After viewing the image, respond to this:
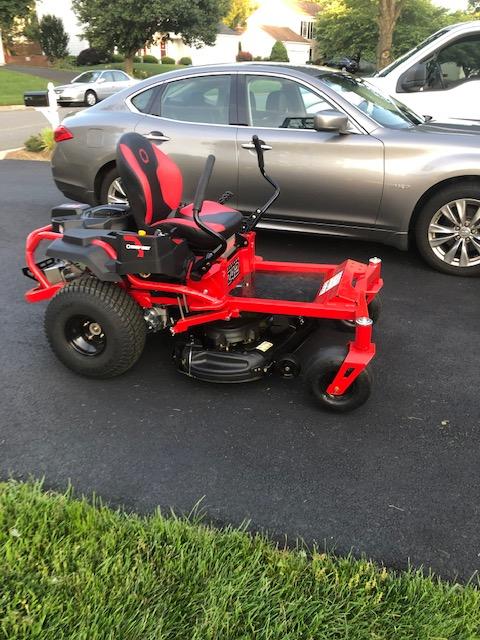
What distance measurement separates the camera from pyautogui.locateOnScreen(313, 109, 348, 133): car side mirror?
4.39 m

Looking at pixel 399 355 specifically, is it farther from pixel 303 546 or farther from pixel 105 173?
pixel 105 173

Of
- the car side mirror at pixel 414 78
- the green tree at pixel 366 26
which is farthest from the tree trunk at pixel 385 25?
the green tree at pixel 366 26

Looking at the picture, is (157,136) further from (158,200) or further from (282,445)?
(282,445)

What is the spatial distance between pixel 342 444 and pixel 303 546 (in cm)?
70

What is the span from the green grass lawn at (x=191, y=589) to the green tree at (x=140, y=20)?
39713 millimetres

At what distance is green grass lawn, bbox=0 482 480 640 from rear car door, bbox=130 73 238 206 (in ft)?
11.6

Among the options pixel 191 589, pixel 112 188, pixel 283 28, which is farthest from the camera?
pixel 283 28

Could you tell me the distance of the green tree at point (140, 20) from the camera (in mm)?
35688

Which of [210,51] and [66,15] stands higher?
[66,15]

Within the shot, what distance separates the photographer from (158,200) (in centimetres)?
328

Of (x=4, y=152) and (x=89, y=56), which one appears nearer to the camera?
(x=4, y=152)

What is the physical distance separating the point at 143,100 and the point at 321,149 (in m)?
1.88

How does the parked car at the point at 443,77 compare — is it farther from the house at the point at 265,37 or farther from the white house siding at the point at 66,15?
the house at the point at 265,37

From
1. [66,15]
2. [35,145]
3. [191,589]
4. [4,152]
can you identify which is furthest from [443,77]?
[66,15]
